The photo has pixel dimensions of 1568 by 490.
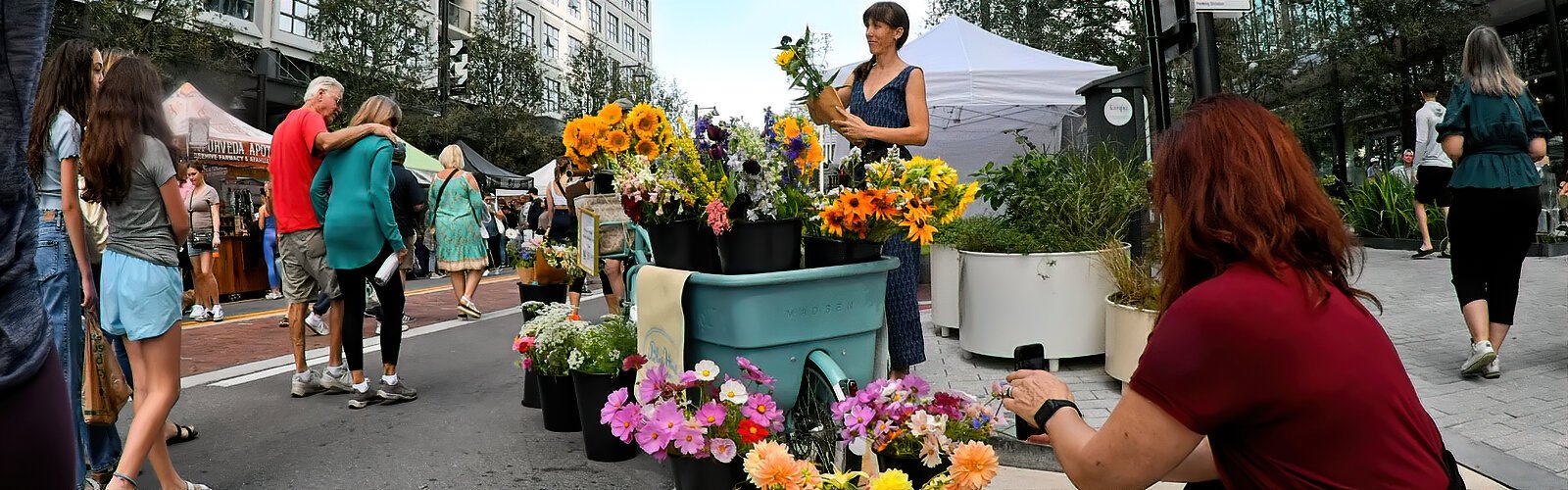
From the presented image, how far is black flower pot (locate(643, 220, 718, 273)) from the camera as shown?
2871 mm

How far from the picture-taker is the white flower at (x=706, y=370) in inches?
104

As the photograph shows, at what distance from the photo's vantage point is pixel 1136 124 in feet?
Result: 23.3

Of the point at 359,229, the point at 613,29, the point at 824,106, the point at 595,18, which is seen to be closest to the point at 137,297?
the point at 359,229

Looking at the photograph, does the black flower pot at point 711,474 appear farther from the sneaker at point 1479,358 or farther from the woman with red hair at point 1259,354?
the sneaker at point 1479,358

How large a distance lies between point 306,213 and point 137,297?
2.09m

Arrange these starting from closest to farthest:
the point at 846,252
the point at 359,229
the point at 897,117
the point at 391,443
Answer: the point at 846,252 < the point at 897,117 < the point at 391,443 < the point at 359,229

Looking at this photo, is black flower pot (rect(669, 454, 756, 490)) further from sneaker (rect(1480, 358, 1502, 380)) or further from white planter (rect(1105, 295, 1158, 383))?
sneaker (rect(1480, 358, 1502, 380))

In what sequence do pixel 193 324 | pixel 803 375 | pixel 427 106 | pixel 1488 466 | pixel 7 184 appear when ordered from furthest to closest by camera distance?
1. pixel 427 106
2. pixel 193 324
3. pixel 1488 466
4. pixel 803 375
5. pixel 7 184

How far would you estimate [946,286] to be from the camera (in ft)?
21.4

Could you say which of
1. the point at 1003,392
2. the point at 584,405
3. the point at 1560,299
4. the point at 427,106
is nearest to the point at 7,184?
the point at 1003,392

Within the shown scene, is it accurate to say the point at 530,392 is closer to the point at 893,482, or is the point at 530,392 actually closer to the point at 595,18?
the point at 893,482

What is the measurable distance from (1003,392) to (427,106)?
96.8 ft

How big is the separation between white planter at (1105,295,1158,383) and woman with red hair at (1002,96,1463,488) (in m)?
2.64

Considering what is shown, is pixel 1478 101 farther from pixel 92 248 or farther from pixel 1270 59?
pixel 1270 59
